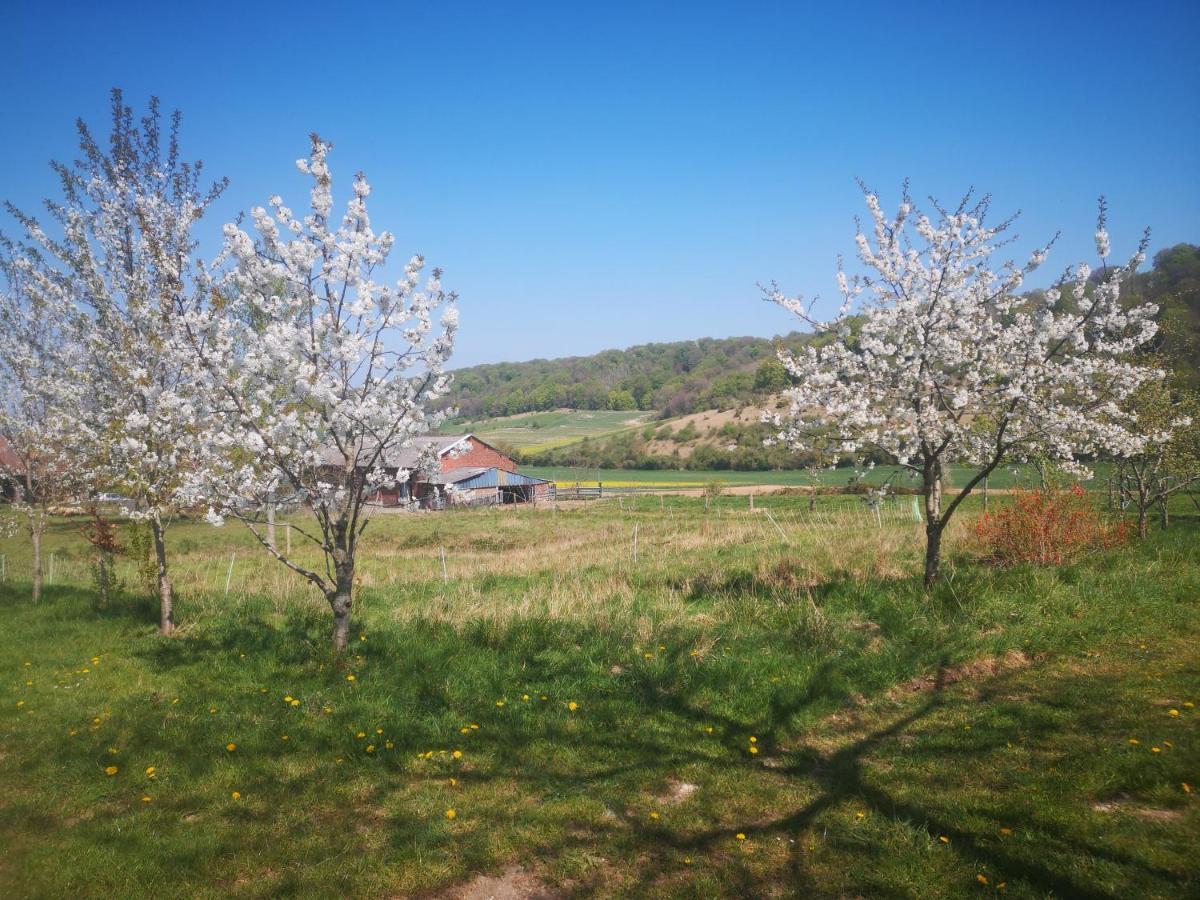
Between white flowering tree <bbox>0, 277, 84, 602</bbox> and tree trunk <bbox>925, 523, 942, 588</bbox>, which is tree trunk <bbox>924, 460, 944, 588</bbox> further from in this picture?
white flowering tree <bbox>0, 277, 84, 602</bbox>

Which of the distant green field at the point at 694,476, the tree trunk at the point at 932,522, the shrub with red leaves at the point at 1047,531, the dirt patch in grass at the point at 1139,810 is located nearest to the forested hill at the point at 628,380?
the distant green field at the point at 694,476

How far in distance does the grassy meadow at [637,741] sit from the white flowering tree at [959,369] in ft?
6.01

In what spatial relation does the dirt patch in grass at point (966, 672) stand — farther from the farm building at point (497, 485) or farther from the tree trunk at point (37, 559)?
the farm building at point (497, 485)

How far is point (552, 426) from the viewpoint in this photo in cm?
11812

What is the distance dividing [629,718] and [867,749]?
81.8 inches

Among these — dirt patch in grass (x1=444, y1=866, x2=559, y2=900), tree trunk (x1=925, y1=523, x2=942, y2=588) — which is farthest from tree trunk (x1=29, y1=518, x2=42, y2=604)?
tree trunk (x1=925, y1=523, x2=942, y2=588)

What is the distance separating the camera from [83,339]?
10047mm

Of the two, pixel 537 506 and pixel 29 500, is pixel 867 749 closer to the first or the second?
pixel 29 500

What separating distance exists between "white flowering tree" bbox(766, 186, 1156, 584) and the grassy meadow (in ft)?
6.01

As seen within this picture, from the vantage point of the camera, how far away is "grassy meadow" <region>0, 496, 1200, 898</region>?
4371 mm

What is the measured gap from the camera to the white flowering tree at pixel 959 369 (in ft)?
28.5

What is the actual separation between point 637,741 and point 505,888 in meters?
2.10

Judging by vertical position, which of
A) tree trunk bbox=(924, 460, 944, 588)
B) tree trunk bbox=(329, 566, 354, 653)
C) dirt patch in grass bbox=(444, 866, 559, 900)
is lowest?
dirt patch in grass bbox=(444, 866, 559, 900)

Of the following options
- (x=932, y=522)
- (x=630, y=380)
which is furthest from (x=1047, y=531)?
(x=630, y=380)
